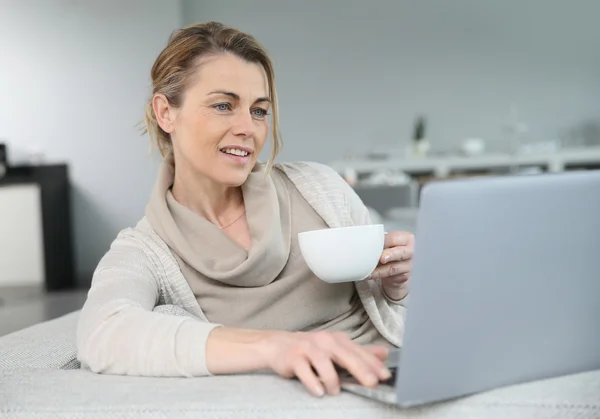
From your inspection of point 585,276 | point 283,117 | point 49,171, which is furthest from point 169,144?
point 283,117

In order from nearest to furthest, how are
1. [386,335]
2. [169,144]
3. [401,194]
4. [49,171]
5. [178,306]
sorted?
1. [178,306]
2. [386,335]
3. [169,144]
4. [401,194]
5. [49,171]

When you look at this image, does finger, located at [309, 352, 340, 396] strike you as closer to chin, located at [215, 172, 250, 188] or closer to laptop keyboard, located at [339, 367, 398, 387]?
laptop keyboard, located at [339, 367, 398, 387]

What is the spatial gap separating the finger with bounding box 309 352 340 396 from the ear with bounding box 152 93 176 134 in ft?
2.36

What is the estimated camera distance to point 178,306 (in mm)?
1334

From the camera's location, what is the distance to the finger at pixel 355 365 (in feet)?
2.86

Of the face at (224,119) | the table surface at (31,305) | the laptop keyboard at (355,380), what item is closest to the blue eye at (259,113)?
the face at (224,119)

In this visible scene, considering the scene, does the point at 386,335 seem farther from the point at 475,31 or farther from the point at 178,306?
the point at 475,31

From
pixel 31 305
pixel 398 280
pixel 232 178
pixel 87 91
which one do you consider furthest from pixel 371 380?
pixel 87 91

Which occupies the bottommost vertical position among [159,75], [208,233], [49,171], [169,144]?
[49,171]

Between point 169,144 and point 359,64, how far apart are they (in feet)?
19.1

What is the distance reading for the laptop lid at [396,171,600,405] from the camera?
2.54 ft

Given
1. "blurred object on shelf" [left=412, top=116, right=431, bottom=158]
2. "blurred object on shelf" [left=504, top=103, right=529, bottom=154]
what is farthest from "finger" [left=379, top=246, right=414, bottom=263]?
"blurred object on shelf" [left=504, top=103, right=529, bottom=154]

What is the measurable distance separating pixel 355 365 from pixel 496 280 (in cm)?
18

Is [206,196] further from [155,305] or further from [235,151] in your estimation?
[155,305]
